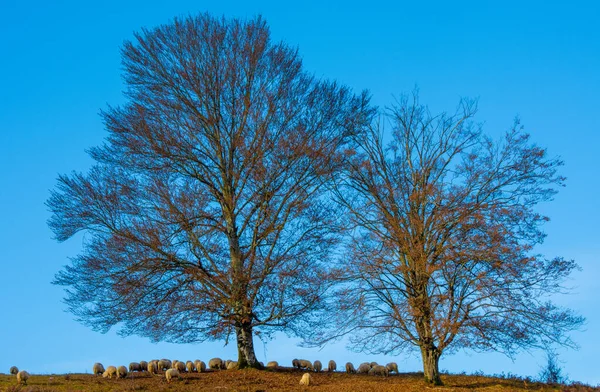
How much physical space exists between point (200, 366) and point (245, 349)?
5.12ft

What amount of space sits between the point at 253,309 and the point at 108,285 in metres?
4.78

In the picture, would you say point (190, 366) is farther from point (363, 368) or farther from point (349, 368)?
point (363, 368)

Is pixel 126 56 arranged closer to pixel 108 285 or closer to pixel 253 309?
pixel 108 285

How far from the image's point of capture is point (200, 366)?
20656 mm

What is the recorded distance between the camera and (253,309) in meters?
20.3

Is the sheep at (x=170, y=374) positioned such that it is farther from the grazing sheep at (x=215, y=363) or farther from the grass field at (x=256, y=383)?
the grazing sheep at (x=215, y=363)

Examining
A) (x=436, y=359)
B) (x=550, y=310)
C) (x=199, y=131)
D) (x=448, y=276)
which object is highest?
(x=199, y=131)

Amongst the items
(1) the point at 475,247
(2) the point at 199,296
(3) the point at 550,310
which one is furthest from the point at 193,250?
(3) the point at 550,310

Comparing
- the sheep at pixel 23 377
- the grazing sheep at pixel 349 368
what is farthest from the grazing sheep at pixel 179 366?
the grazing sheep at pixel 349 368

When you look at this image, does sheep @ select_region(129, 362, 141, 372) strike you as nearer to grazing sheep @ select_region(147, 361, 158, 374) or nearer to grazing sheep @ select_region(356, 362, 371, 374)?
grazing sheep @ select_region(147, 361, 158, 374)

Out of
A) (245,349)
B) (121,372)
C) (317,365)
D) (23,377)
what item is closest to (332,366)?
(317,365)

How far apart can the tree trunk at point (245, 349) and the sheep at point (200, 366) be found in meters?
1.24

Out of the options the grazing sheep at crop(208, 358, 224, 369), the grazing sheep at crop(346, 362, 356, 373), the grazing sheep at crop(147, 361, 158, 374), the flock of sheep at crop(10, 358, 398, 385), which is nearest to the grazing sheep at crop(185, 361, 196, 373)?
the flock of sheep at crop(10, 358, 398, 385)

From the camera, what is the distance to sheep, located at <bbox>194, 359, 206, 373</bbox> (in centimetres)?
2059
